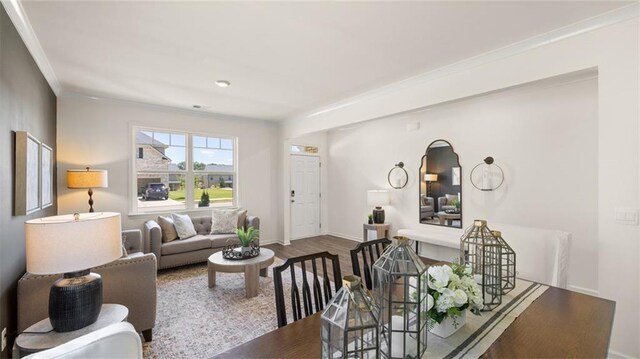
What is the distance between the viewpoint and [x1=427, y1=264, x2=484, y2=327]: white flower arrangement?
3.65ft

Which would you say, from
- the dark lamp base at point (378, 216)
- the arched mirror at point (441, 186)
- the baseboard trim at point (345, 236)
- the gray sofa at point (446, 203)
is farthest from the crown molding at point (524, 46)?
the baseboard trim at point (345, 236)

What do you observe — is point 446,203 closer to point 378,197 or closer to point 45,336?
point 378,197

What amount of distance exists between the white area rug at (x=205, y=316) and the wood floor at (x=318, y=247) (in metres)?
1.29

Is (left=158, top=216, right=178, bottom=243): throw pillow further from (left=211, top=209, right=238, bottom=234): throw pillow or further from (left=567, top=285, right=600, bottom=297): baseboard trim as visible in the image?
(left=567, top=285, right=600, bottom=297): baseboard trim

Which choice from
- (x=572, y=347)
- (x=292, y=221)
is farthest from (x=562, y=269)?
(x=292, y=221)

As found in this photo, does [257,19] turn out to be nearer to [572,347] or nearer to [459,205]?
[572,347]

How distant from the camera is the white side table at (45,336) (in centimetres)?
160

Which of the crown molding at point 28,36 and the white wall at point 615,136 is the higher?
the crown molding at point 28,36

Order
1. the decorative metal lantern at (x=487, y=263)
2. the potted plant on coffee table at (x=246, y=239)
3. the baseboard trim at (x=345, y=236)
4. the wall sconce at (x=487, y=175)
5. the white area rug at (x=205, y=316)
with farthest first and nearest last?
the baseboard trim at (x=345, y=236)
the wall sconce at (x=487, y=175)
the potted plant on coffee table at (x=246, y=239)
the white area rug at (x=205, y=316)
the decorative metal lantern at (x=487, y=263)

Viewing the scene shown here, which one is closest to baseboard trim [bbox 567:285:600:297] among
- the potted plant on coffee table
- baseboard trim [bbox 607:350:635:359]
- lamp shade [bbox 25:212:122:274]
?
baseboard trim [bbox 607:350:635:359]

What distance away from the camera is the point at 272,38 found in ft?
8.16

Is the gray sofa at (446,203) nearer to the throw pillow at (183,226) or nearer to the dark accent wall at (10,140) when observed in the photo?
the throw pillow at (183,226)

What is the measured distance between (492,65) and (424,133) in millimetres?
2224

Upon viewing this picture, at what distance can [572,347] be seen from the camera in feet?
3.60
